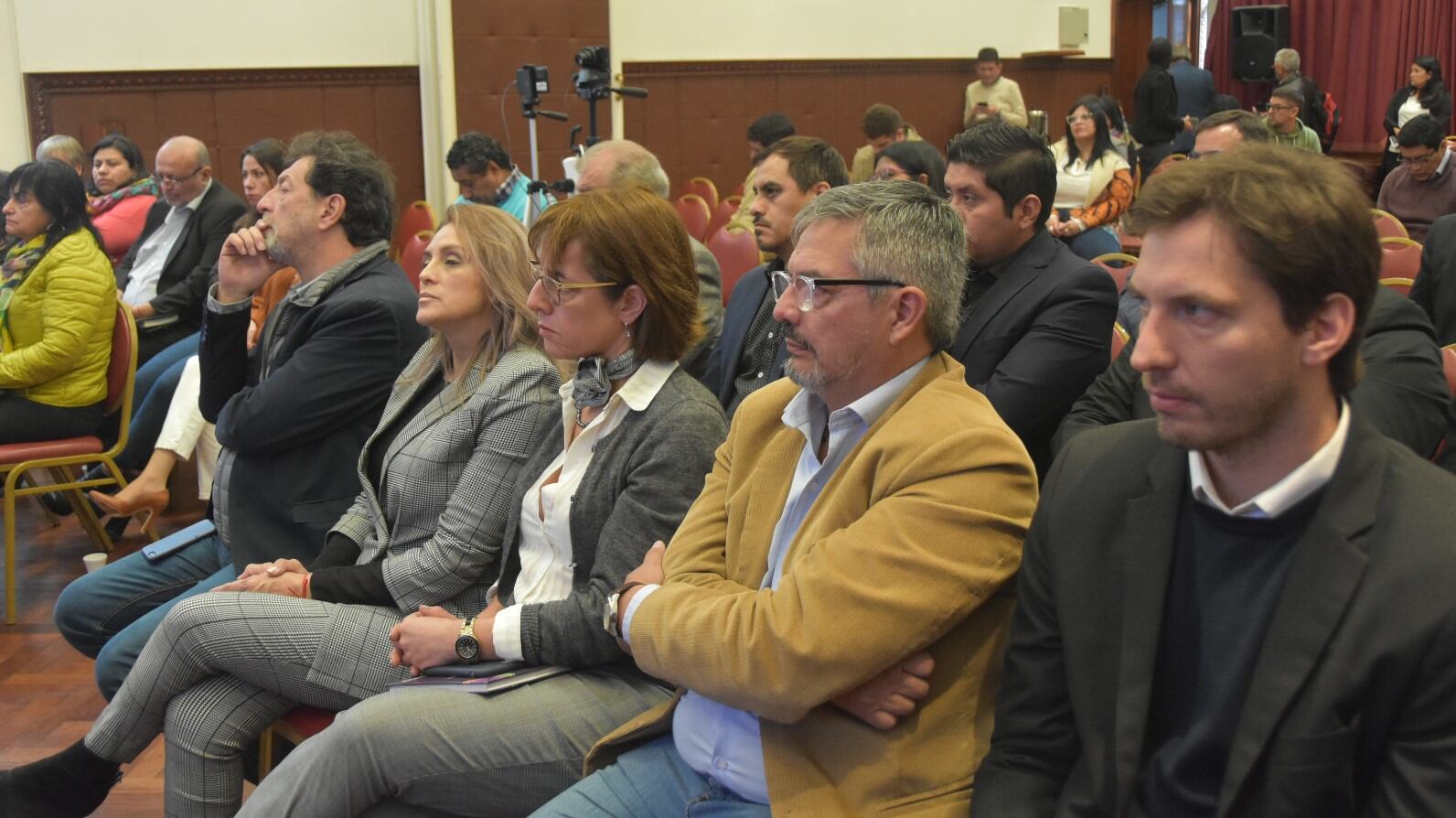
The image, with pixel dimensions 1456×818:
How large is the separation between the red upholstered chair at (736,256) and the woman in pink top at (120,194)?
283cm

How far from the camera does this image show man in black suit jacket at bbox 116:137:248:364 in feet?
17.2

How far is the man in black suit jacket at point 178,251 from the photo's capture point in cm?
525

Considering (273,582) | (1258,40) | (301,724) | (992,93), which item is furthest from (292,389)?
(1258,40)

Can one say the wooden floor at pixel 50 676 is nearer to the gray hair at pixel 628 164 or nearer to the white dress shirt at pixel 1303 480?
the gray hair at pixel 628 164

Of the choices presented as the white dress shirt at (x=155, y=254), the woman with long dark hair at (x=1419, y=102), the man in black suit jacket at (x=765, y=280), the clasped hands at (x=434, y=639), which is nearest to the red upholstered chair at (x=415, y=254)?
the white dress shirt at (x=155, y=254)

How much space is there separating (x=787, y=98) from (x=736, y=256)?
5991 millimetres

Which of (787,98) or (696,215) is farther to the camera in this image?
(787,98)

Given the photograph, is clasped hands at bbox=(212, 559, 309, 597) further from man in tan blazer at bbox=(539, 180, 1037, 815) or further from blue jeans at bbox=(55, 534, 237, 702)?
man in tan blazer at bbox=(539, 180, 1037, 815)

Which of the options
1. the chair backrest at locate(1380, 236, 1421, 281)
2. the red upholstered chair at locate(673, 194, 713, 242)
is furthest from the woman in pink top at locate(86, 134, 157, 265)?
the chair backrest at locate(1380, 236, 1421, 281)

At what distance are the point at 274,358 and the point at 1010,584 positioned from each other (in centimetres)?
186

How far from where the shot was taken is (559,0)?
9352 millimetres

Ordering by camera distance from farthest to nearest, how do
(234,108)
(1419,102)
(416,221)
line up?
(1419,102) → (234,108) → (416,221)

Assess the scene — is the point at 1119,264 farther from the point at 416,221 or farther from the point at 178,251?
the point at 416,221

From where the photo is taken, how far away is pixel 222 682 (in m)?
2.23
